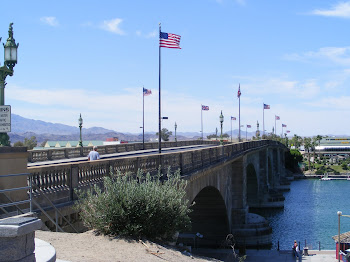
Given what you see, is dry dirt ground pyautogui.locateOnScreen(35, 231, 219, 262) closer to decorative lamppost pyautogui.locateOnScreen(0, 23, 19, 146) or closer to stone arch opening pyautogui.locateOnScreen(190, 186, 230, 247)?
decorative lamppost pyautogui.locateOnScreen(0, 23, 19, 146)

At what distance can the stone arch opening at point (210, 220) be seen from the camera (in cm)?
3705

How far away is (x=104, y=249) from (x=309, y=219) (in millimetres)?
48534

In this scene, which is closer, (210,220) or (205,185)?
(205,185)

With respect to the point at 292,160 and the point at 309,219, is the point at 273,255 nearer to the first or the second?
the point at 309,219

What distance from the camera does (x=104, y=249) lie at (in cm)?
916

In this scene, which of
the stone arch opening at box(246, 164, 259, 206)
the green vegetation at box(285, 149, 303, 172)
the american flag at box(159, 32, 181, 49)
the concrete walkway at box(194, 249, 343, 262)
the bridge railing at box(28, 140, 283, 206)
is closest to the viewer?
the bridge railing at box(28, 140, 283, 206)

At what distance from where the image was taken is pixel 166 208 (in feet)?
36.0

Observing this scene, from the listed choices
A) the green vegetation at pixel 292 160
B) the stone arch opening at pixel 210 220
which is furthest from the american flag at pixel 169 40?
the green vegetation at pixel 292 160

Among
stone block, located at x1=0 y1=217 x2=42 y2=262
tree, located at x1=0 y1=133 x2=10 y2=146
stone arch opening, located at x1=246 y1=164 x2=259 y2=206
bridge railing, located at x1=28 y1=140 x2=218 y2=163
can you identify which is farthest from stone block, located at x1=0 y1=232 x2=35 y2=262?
stone arch opening, located at x1=246 y1=164 x2=259 y2=206

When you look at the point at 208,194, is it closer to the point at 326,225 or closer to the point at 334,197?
the point at 326,225

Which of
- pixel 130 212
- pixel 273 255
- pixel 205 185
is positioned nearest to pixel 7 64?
pixel 130 212

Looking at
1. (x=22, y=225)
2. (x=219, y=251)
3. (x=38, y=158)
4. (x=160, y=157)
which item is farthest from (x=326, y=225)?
(x=22, y=225)

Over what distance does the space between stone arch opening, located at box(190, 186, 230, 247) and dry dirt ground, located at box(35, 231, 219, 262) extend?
1046 inches

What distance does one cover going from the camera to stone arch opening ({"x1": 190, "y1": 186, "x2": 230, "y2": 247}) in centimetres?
3705
